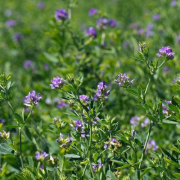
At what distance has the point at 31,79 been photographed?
12.2ft

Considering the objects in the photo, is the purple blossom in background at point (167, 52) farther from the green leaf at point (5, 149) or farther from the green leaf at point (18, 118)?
the green leaf at point (5, 149)

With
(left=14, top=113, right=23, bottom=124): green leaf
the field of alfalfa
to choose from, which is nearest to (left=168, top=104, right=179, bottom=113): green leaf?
the field of alfalfa

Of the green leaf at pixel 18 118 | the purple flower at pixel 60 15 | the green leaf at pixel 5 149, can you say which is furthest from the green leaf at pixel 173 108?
the purple flower at pixel 60 15

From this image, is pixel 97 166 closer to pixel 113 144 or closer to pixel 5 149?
pixel 113 144

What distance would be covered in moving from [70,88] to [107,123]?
0.25m

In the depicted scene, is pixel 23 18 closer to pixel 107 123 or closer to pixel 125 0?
pixel 125 0

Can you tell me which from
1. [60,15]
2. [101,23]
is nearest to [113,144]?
[60,15]

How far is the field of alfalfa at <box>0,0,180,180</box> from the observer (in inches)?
56.2

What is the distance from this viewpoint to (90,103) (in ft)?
4.89

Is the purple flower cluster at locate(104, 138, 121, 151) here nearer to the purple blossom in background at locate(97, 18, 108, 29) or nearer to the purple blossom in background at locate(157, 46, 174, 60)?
the purple blossom in background at locate(157, 46, 174, 60)

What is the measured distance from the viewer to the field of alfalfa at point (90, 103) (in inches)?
56.2

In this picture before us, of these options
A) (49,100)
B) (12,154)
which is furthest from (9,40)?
(12,154)

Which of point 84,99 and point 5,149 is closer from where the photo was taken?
point 84,99

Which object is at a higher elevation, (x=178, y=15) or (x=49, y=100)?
(x=178, y=15)
